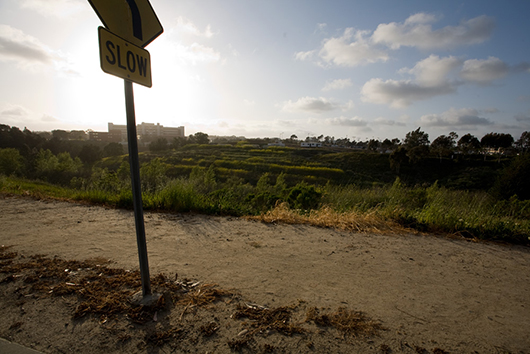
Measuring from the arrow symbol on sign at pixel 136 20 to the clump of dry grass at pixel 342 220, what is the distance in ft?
12.5

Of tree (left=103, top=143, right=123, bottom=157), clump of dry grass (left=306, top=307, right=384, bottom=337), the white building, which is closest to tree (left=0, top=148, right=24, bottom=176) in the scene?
tree (left=103, top=143, right=123, bottom=157)

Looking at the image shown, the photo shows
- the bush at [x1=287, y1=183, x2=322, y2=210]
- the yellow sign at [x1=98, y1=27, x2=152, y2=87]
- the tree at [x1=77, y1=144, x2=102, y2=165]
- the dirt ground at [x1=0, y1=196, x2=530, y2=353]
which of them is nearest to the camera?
the yellow sign at [x1=98, y1=27, x2=152, y2=87]

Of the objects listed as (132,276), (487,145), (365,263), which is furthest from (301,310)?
(487,145)

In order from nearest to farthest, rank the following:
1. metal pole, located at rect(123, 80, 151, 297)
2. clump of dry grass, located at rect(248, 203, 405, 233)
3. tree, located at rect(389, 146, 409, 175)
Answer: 1. metal pole, located at rect(123, 80, 151, 297)
2. clump of dry grass, located at rect(248, 203, 405, 233)
3. tree, located at rect(389, 146, 409, 175)

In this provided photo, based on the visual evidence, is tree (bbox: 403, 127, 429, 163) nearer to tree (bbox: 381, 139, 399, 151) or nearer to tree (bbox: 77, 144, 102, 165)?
tree (bbox: 381, 139, 399, 151)

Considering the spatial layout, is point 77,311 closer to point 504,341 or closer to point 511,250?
point 504,341

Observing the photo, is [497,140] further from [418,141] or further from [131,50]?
[131,50]

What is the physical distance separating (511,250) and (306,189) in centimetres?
427

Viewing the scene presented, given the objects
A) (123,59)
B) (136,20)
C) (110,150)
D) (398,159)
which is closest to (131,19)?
(136,20)

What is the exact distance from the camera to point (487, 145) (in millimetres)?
59562

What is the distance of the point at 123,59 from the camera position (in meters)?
2.02

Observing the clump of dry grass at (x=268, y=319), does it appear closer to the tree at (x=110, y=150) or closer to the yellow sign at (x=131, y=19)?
the yellow sign at (x=131, y=19)

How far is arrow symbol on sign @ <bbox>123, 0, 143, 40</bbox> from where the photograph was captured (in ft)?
7.04

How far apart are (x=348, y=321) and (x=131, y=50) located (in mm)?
2907
